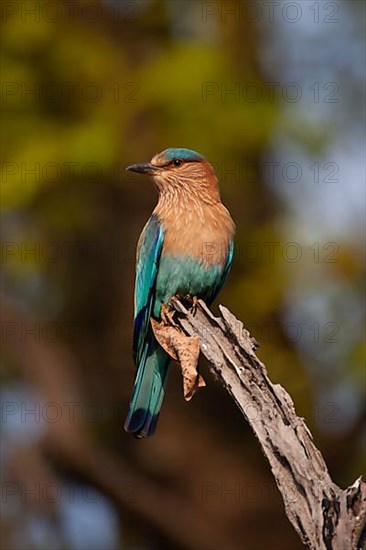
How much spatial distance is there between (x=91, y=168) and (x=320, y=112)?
2.15 metres

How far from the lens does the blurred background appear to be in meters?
9.44

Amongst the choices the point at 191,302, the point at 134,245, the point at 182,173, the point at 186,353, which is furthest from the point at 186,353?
the point at 134,245

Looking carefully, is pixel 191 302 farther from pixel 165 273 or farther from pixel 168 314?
pixel 165 273

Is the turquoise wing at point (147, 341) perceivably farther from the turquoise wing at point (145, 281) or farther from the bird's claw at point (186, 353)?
the bird's claw at point (186, 353)

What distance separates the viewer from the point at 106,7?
1068 cm

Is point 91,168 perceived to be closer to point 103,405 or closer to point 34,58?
point 34,58

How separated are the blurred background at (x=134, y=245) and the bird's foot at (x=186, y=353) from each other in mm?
3563

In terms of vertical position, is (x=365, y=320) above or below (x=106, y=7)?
below

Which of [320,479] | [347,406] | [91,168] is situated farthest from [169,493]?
[320,479]

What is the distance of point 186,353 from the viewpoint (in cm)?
523

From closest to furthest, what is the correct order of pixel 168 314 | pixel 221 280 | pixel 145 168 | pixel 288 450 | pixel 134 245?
pixel 288 450, pixel 168 314, pixel 221 280, pixel 145 168, pixel 134 245

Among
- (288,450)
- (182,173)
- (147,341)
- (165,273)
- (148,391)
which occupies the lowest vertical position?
(148,391)

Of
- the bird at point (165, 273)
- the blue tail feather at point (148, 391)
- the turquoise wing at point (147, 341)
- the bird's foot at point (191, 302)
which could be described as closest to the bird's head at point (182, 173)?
the bird at point (165, 273)

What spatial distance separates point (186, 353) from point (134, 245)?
18.0 ft
